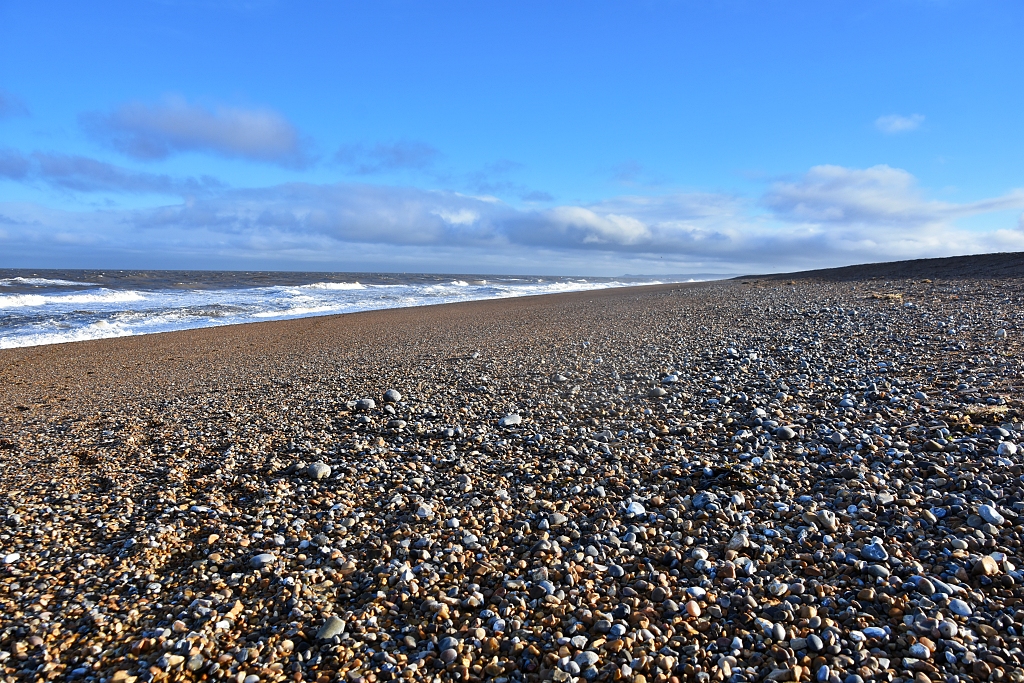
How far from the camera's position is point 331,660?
263cm

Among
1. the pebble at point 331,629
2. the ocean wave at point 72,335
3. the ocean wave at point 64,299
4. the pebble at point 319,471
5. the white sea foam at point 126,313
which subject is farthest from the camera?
the ocean wave at point 64,299

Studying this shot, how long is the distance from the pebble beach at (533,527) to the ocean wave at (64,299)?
23416 millimetres

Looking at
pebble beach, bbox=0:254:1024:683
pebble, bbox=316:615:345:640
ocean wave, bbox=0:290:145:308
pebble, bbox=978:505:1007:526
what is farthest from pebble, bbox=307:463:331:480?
ocean wave, bbox=0:290:145:308

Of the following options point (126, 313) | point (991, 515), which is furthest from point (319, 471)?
point (126, 313)

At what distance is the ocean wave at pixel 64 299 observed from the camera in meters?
25.8

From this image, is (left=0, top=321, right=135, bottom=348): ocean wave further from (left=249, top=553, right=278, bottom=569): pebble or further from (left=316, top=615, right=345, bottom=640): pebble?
(left=316, top=615, right=345, bottom=640): pebble

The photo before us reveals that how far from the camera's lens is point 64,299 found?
28.5 m

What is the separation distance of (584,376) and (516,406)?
1711 mm

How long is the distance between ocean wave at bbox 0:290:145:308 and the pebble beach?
922 inches

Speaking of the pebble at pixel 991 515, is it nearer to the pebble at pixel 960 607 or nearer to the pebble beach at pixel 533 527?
the pebble beach at pixel 533 527

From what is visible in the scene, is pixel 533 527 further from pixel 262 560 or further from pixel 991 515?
pixel 991 515

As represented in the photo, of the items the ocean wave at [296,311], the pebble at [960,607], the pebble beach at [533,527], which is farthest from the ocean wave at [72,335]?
the pebble at [960,607]

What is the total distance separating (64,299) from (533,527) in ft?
111

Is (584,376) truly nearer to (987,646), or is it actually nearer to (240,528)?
(240,528)
